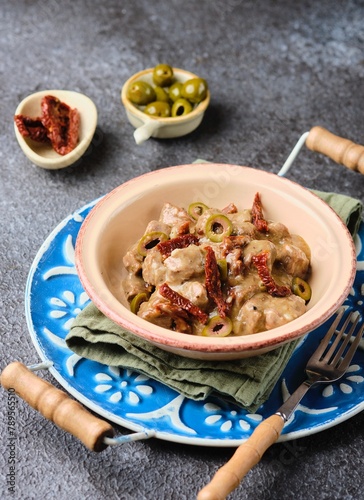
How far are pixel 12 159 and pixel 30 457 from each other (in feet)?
6.72

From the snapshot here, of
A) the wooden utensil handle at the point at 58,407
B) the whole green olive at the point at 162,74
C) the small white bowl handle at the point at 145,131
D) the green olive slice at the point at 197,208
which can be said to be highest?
the green olive slice at the point at 197,208

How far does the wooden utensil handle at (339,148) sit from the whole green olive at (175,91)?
1016mm

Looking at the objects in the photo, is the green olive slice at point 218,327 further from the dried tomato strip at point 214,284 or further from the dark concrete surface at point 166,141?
the dark concrete surface at point 166,141

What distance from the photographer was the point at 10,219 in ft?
12.5

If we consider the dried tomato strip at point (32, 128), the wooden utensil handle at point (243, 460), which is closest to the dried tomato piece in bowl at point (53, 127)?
the dried tomato strip at point (32, 128)

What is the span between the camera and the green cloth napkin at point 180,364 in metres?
2.71

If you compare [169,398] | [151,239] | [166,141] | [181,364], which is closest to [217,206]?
[151,239]

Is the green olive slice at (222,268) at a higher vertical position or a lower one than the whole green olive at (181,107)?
higher

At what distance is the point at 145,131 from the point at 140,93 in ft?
1.06

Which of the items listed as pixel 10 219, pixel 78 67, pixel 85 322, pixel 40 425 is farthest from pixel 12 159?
pixel 40 425

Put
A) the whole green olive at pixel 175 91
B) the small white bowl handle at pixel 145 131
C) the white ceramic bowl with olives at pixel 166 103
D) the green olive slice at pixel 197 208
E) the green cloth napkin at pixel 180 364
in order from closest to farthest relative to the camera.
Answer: the green cloth napkin at pixel 180 364, the green olive slice at pixel 197 208, the small white bowl handle at pixel 145 131, the white ceramic bowl with olives at pixel 166 103, the whole green olive at pixel 175 91

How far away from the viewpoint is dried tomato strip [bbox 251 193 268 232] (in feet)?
9.99

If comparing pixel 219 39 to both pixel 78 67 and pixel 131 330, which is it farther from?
pixel 131 330

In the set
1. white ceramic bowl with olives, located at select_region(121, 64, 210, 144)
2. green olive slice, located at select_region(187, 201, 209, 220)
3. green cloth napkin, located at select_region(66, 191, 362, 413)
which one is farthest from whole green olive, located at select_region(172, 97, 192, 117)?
green cloth napkin, located at select_region(66, 191, 362, 413)
